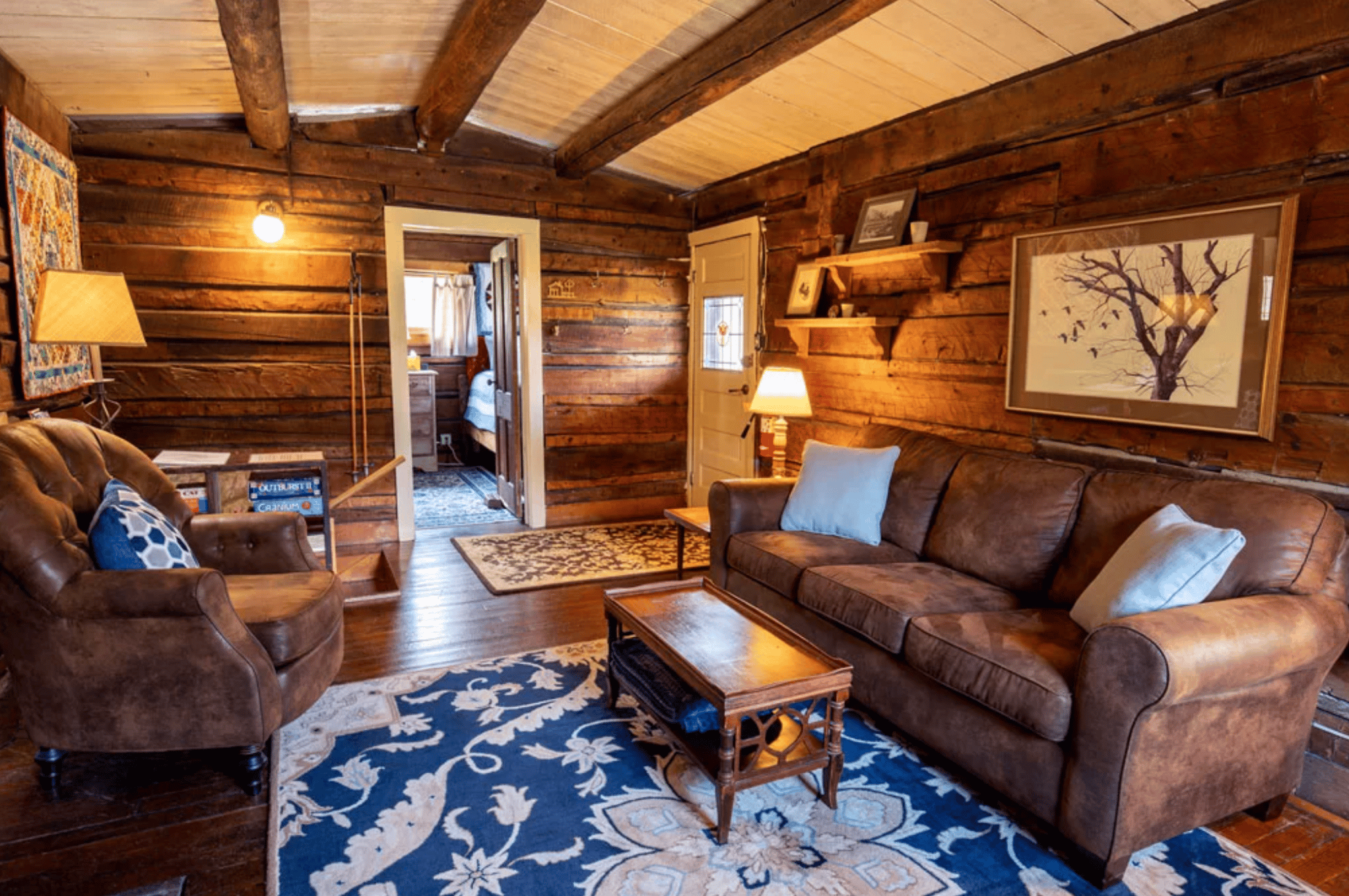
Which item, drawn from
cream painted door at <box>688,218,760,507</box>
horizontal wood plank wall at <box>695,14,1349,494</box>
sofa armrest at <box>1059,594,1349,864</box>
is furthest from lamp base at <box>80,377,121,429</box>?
sofa armrest at <box>1059,594,1349,864</box>

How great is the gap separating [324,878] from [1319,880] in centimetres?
247

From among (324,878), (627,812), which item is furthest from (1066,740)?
(324,878)

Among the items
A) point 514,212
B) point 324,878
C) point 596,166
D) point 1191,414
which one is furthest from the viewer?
point 514,212

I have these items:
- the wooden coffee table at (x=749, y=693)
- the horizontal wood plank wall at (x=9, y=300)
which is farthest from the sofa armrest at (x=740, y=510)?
the horizontal wood plank wall at (x=9, y=300)

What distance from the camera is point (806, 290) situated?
175 inches

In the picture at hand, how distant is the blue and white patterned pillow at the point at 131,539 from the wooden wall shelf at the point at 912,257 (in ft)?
10.1

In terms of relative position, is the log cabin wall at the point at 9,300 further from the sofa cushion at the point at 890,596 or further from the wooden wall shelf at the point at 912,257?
the wooden wall shelf at the point at 912,257

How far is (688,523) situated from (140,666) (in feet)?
7.92

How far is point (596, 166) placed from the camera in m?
4.88

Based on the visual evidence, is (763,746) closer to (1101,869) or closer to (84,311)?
(1101,869)

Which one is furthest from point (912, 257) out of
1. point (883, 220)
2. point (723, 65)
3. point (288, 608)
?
point (288, 608)

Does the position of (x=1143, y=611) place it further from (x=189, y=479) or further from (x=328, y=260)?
(x=328, y=260)

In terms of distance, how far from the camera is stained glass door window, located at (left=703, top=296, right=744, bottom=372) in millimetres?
5262

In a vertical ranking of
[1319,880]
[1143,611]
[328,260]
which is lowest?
[1319,880]
